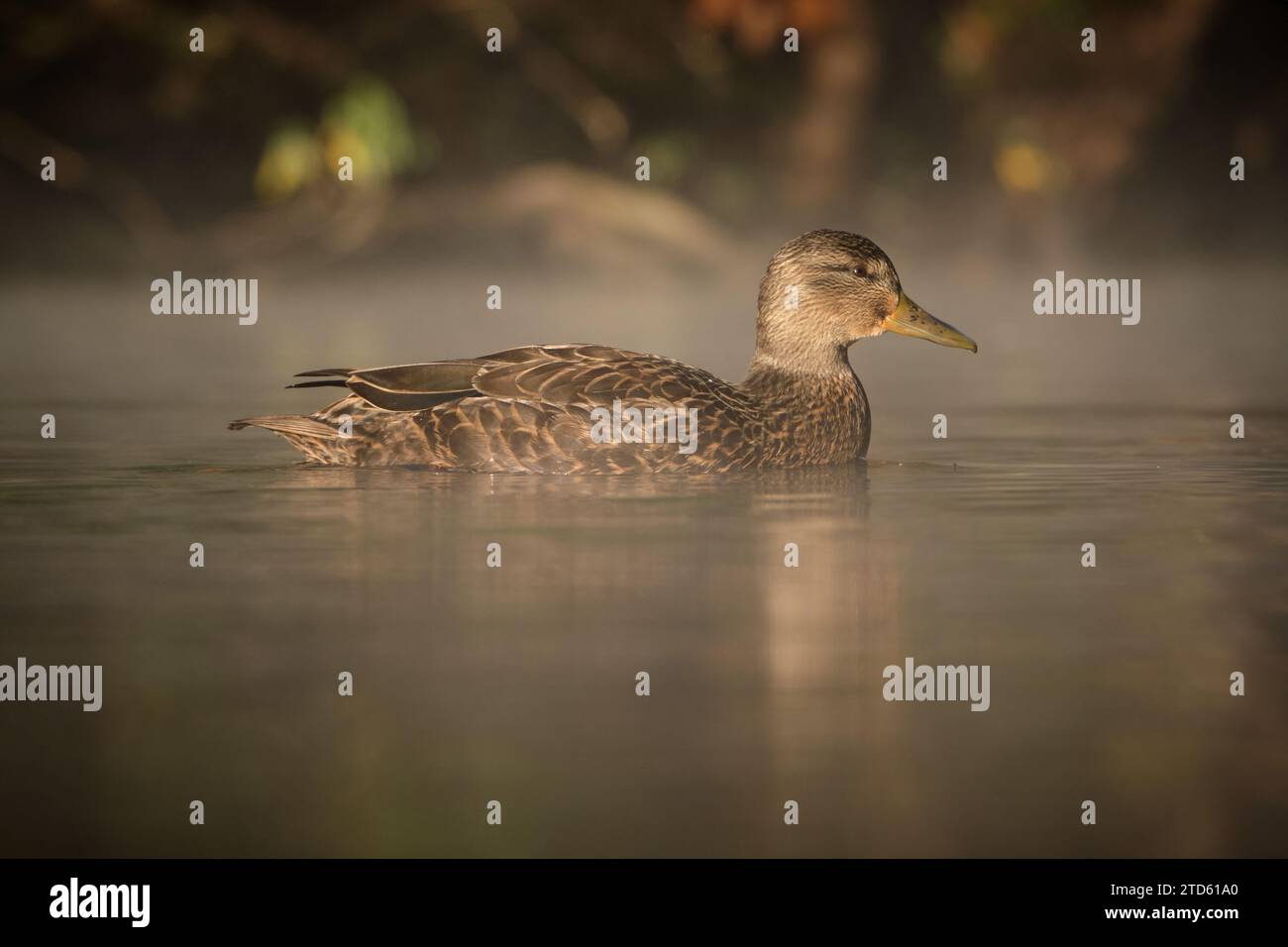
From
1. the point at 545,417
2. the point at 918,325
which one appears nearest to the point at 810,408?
the point at 918,325

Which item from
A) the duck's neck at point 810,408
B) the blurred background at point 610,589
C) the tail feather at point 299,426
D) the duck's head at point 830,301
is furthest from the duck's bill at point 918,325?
the tail feather at point 299,426

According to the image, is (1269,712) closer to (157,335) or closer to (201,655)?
(201,655)

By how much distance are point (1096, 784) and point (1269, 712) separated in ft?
2.66

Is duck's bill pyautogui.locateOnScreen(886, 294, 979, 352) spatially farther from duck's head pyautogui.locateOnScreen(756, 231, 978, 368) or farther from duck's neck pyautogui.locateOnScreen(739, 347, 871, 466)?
duck's neck pyautogui.locateOnScreen(739, 347, 871, 466)

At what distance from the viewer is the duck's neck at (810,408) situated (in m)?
8.96

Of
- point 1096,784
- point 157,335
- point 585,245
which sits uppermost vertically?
point 585,245

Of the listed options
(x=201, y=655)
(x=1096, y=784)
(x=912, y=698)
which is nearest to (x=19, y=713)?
(x=201, y=655)

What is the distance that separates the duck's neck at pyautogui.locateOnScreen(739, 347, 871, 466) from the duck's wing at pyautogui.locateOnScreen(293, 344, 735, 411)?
285 mm

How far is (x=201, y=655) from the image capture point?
5480 millimetres

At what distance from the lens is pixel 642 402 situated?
336 inches

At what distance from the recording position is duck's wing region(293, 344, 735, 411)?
855 centimetres

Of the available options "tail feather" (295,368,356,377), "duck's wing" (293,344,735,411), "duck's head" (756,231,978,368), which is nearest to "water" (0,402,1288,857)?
"duck's wing" (293,344,735,411)

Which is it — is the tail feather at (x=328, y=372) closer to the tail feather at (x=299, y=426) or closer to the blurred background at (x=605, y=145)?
the tail feather at (x=299, y=426)

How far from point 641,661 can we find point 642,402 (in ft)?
10.6
